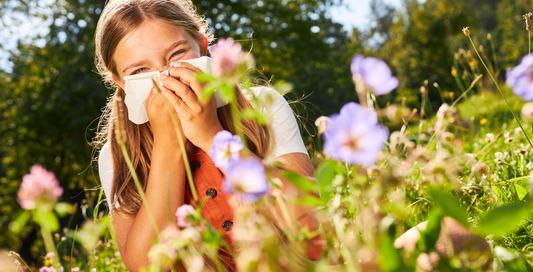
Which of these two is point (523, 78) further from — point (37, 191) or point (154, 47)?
point (154, 47)

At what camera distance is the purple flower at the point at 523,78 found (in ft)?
1.29

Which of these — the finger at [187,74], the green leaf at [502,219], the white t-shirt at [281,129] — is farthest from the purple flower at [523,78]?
the white t-shirt at [281,129]

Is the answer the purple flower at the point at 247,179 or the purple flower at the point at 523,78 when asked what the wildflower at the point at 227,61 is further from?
the purple flower at the point at 523,78

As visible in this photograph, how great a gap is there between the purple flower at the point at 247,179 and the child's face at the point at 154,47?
119 centimetres

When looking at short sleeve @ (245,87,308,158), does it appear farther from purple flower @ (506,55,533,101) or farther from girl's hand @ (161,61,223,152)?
purple flower @ (506,55,533,101)

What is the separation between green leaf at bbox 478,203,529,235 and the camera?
13.9 inches

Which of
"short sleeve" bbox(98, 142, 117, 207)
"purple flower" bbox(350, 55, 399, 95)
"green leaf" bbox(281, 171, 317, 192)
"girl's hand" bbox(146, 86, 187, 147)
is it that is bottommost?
"short sleeve" bbox(98, 142, 117, 207)

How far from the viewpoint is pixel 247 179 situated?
41cm

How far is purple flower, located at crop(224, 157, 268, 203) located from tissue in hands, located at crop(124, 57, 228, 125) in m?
0.93

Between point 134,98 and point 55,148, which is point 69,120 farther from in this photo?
point 134,98

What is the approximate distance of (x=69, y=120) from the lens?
7.22 meters

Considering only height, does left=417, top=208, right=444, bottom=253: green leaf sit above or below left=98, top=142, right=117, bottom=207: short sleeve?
above

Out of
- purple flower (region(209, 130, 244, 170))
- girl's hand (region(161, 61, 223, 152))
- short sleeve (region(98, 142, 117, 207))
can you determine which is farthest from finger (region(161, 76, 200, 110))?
short sleeve (region(98, 142, 117, 207))

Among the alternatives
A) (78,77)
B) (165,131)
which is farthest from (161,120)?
(78,77)
